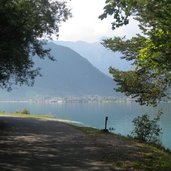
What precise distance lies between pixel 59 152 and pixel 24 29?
22.7 ft

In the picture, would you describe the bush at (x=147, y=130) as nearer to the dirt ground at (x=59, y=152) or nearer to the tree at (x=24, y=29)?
the dirt ground at (x=59, y=152)

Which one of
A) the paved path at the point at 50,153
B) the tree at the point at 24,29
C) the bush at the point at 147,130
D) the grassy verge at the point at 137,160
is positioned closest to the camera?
the paved path at the point at 50,153

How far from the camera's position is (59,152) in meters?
14.9

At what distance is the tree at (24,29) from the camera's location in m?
17.7

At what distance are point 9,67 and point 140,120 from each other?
841cm

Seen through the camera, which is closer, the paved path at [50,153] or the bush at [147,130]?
the paved path at [50,153]

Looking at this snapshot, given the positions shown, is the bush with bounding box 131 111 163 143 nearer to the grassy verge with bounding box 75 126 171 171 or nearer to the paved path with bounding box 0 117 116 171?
the paved path with bounding box 0 117 116 171

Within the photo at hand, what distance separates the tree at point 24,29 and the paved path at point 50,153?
397 cm

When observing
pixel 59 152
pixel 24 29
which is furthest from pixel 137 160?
pixel 24 29

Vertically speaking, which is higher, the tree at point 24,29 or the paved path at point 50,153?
the tree at point 24,29

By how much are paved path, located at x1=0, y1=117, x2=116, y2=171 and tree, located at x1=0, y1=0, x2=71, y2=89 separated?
3967 millimetres

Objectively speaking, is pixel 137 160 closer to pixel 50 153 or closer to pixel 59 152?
pixel 59 152

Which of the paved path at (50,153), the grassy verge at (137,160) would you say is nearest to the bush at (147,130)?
the paved path at (50,153)

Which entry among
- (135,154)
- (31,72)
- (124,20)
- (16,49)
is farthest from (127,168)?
(31,72)
